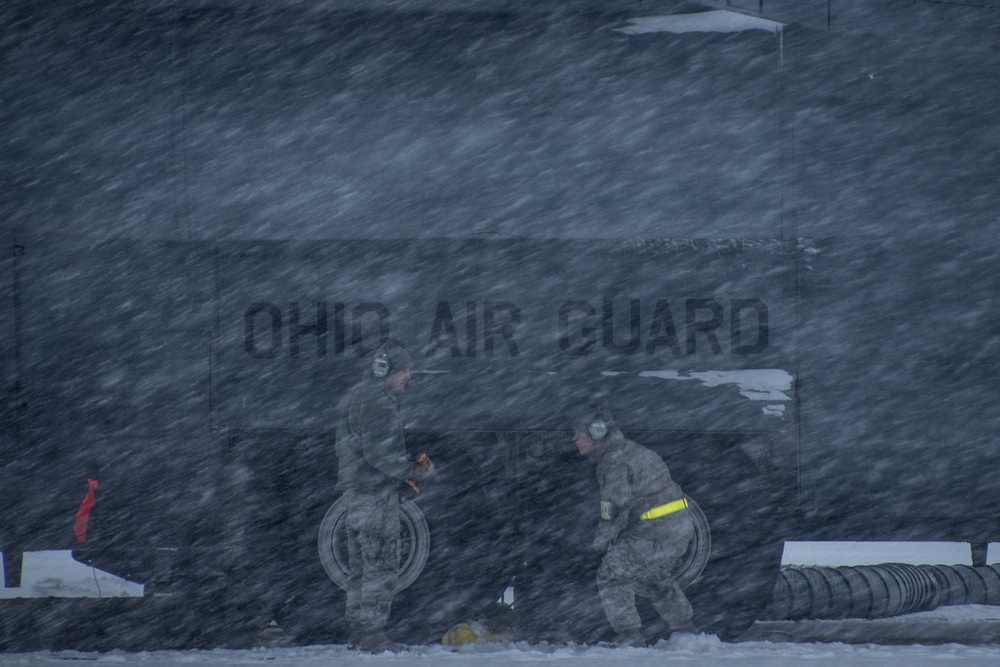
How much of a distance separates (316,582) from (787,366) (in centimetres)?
291

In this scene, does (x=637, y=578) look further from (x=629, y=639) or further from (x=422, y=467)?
(x=422, y=467)

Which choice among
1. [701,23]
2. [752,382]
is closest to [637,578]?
[752,382]

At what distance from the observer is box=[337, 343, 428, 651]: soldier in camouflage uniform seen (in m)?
5.94

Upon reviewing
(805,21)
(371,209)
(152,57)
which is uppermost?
(152,57)

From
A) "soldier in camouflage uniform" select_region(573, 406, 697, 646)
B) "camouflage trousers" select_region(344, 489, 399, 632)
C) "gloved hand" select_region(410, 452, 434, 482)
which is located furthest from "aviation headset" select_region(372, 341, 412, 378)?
"soldier in camouflage uniform" select_region(573, 406, 697, 646)

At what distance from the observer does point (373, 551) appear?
6027 millimetres

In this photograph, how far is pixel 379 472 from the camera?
236 inches

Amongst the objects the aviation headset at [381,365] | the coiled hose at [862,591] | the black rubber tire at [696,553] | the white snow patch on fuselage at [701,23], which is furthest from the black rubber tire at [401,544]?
the white snow patch on fuselage at [701,23]

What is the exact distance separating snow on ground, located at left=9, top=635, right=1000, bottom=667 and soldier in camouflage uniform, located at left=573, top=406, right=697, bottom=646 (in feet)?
0.71

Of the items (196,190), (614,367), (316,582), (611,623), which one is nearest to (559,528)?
(611,623)

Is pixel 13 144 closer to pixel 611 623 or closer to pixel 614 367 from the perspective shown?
pixel 614 367

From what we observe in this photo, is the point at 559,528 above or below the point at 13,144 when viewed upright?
below

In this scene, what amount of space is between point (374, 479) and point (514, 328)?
112 cm

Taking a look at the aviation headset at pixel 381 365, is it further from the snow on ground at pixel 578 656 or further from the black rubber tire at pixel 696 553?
the black rubber tire at pixel 696 553
